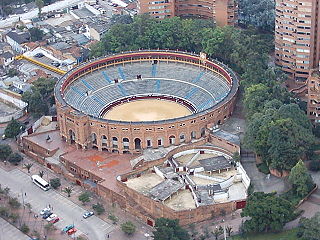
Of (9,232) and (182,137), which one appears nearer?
(9,232)

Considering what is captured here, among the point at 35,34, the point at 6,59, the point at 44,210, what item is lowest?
the point at 44,210

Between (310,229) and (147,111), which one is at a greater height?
(147,111)

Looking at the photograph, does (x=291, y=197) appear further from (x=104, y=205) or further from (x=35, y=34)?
(x=35, y=34)

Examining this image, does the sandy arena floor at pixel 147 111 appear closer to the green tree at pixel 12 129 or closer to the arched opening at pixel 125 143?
the arched opening at pixel 125 143

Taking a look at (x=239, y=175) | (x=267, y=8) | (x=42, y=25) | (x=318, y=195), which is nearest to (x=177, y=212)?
(x=239, y=175)

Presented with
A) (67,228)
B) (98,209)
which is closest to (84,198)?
(98,209)

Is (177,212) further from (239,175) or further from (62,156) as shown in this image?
(62,156)
